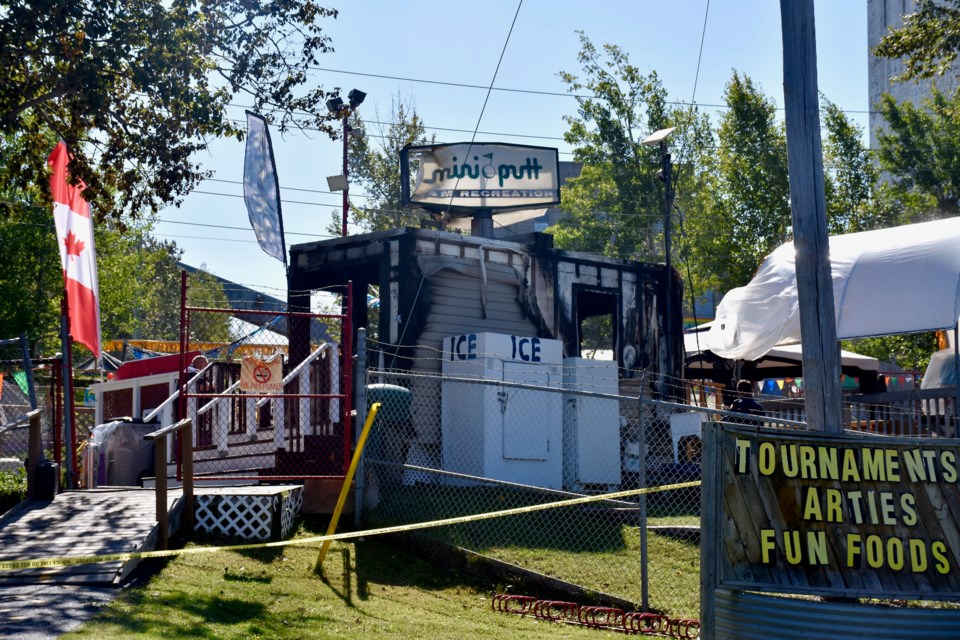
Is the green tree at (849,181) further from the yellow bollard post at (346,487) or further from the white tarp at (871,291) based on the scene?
the yellow bollard post at (346,487)

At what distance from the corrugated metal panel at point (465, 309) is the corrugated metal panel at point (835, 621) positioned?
32.0ft

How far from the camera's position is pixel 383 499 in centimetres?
1187

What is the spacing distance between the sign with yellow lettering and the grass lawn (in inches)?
86.6

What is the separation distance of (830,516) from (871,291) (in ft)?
27.9

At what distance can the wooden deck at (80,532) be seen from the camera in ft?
26.8

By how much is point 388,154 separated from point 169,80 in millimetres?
28542

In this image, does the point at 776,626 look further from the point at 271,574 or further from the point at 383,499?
the point at 383,499

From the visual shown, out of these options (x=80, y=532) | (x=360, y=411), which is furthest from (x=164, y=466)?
(x=360, y=411)

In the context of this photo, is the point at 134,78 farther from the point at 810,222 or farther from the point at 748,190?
the point at 748,190

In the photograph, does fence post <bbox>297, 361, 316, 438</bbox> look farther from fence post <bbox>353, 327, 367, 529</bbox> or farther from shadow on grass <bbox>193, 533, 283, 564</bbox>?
shadow on grass <bbox>193, 533, 283, 564</bbox>

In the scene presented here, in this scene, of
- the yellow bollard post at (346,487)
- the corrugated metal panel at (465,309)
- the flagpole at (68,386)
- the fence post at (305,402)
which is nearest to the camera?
the yellow bollard post at (346,487)

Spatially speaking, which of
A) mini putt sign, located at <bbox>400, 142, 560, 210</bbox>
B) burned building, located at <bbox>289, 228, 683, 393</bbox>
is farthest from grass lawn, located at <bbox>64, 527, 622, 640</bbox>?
mini putt sign, located at <bbox>400, 142, 560, 210</bbox>

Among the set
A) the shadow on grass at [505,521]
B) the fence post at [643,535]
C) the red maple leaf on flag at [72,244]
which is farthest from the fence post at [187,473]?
the fence post at [643,535]

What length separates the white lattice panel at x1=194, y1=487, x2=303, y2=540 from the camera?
10.3m
